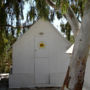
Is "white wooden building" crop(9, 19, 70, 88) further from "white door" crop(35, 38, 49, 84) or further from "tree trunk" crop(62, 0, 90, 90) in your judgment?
"tree trunk" crop(62, 0, 90, 90)

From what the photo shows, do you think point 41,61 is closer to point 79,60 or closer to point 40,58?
point 40,58

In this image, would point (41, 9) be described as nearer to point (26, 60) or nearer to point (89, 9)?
point (26, 60)

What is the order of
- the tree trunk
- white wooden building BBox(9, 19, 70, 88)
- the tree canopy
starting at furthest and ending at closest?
the tree canopy, white wooden building BBox(9, 19, 70, 88), the tree trunk

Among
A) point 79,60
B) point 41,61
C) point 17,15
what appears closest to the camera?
point 79,60

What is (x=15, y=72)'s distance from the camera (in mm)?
8461

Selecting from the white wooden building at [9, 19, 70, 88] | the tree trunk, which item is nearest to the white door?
the white wooden building at [9, 19, 70, 88]

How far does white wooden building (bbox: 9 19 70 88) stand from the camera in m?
8.49

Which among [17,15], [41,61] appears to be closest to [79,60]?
[41,61]

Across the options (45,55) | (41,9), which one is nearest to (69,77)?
(45,55)

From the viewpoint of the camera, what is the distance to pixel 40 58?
342 inches

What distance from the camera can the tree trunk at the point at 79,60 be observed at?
4.44 meters

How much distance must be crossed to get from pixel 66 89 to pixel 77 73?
0.62m

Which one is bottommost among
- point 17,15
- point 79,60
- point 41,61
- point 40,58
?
point 41,61

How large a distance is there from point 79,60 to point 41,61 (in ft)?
14.4
